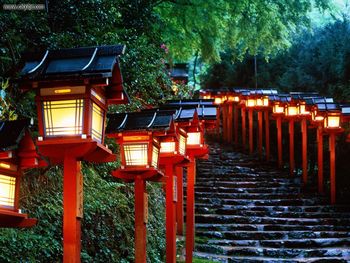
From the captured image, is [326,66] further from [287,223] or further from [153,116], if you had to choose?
[153,116]

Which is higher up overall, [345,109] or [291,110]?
[291,110]

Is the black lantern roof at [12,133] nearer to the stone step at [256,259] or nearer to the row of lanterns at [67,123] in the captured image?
the row of lanterns at [67,123]

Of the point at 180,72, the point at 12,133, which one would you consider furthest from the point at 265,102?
the point at 12,133

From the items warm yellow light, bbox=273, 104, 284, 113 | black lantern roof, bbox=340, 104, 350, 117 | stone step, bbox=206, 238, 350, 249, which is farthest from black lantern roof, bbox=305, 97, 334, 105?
stone step, bbox=206, 238, 350, 249

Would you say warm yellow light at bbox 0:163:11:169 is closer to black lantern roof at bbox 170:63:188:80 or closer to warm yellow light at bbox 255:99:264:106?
warm yellow light at bbox 255:99:264:106

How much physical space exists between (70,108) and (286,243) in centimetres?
1296

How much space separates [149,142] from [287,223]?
1166cm

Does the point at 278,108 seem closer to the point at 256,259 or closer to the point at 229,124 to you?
the point at 229,124

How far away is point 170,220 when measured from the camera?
12016 millimetres

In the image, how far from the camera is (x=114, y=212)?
504 inches

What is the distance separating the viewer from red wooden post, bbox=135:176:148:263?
9.66 m

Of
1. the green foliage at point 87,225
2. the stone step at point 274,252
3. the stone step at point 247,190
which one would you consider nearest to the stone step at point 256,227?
the stone step at point 274,252

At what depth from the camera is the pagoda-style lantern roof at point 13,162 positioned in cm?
673

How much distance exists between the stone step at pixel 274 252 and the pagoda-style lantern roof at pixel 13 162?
1095cm
